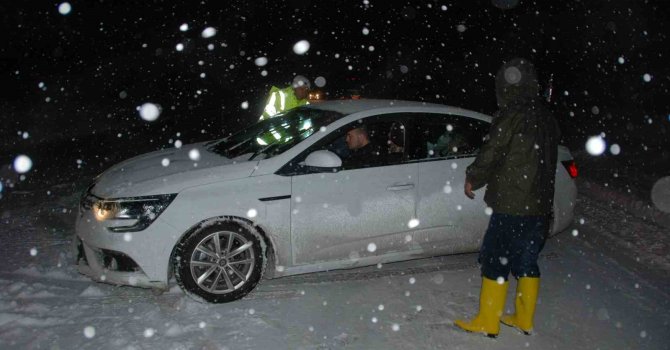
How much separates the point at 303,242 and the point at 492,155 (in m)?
1.63

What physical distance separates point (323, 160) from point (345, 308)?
114 centimetres

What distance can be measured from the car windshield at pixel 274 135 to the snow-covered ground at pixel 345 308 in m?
1.14

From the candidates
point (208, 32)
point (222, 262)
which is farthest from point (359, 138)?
point (208, 32)

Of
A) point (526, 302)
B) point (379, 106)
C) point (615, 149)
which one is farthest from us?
point (615, 149)

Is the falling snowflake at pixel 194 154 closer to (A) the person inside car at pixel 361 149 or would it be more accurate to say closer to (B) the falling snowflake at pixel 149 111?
(A) the person inside car at pixel 361 149

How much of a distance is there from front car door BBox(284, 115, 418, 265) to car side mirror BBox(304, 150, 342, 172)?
88 mm

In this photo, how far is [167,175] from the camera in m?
4.33

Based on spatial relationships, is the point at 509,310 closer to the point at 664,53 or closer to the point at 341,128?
the point at 341,128

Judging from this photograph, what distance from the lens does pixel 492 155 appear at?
362cm

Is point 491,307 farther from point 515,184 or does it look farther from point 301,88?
point 301,88

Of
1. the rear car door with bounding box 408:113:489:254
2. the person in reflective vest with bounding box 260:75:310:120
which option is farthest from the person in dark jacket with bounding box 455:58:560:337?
the person in reflective vest with bounding box 260:75:310:120

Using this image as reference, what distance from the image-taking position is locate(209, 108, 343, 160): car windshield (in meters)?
4.65

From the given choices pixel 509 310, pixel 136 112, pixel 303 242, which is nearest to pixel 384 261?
pixel 303 242

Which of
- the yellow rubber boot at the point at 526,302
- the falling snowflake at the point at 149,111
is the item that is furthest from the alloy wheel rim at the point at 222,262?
the falling snowflake at the point at 149,111
